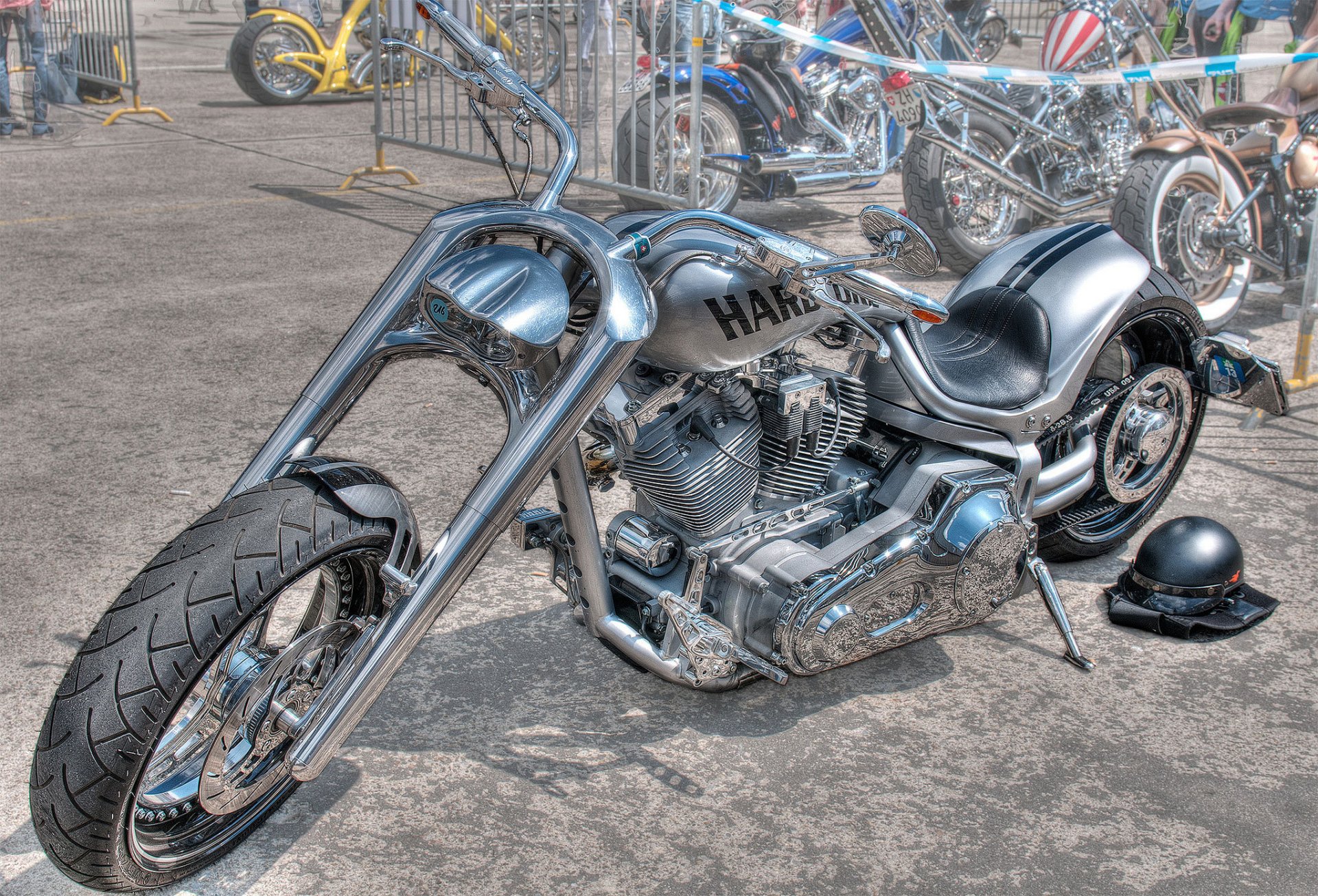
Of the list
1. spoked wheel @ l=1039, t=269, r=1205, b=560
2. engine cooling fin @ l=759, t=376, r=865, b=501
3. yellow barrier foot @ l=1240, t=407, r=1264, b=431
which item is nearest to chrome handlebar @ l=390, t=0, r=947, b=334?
engine cooling fin @ l=759, t=376, r=865, b=501

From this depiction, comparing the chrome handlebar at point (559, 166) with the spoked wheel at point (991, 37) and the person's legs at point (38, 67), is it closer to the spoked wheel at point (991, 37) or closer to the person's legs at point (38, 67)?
the person's legs at point (38, 67)

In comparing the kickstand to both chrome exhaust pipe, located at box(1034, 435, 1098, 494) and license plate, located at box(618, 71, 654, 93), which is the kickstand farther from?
license plate, located at box(618, 71, 654, 93)

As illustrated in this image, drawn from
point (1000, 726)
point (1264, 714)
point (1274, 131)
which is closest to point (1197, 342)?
point (1264, 714)

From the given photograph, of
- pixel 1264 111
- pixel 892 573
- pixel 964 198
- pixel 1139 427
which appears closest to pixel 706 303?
pixel 892 573

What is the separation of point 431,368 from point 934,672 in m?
3.00

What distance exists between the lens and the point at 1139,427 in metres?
3.88

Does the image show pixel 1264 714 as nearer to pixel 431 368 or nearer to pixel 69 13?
pixel 431 368

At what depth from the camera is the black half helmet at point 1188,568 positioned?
12.0 feet

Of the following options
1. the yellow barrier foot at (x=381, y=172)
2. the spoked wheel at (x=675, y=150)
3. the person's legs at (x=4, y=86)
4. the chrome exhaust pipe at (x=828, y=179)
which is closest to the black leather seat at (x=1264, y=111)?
the chrome exhaust pipe at (x=828, y=179)

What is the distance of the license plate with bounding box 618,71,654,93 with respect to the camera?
25.0 feet

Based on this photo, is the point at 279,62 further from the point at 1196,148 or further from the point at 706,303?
the point at 706,303

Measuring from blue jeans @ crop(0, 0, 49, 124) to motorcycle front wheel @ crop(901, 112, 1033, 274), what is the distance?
7.66 meters

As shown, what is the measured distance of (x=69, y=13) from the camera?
12.3 meters

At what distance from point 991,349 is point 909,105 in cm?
397
